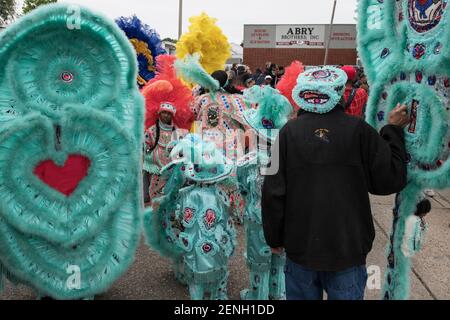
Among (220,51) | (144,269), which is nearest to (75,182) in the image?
(144,269)

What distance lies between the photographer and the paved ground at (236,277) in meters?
2.98

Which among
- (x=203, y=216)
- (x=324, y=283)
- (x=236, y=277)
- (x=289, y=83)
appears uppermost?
(x=289, y=83)

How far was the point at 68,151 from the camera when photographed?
2402 millimetres

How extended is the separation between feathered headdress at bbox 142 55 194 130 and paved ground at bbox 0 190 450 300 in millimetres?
1221

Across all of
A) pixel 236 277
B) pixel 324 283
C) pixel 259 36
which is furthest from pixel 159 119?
pixel 259 36

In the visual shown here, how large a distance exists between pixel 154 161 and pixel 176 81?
78cm

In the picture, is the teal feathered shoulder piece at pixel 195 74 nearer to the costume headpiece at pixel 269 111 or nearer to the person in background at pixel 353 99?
the person in background at pixel 353 99

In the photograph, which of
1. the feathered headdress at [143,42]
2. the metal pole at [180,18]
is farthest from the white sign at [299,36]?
the feathered headdress at [143,42]

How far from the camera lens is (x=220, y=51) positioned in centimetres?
595

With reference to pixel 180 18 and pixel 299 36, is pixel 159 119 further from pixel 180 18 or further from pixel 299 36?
pixel 299 36

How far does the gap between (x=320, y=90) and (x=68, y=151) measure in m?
1.47

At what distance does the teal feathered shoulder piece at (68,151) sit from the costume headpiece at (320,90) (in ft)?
3.48

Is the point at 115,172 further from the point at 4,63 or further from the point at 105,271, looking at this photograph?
the point at 4,63

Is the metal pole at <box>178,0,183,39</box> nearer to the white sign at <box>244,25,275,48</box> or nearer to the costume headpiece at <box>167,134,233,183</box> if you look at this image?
the costume headpiece at <box>167,134,233,183</box>
